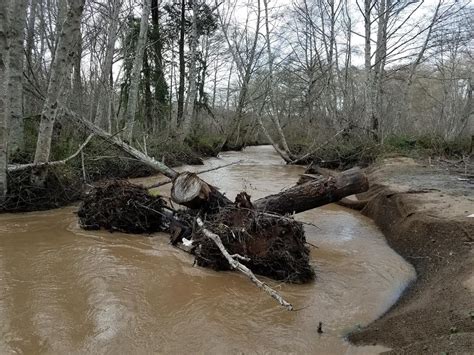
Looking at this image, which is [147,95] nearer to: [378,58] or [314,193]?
[378,58]

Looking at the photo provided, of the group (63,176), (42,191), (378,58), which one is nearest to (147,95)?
(378,58)

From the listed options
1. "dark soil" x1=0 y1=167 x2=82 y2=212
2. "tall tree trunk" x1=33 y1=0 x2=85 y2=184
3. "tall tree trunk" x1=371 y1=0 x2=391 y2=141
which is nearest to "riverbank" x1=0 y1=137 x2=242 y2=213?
"dark soil" x1=0 y1=167 x2=82 y2=212

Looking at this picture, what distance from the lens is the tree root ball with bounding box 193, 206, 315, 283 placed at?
4629 millimetres

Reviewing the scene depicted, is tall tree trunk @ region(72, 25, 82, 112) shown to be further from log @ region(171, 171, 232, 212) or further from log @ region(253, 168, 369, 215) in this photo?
log @ region(253, 168, 369, 215)

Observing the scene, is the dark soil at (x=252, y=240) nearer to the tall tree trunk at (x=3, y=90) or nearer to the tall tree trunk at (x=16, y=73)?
the tall tree trunk at (x=3, y=90)

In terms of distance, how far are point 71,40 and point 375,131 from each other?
10.7 meters

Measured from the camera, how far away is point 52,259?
15.3 ft

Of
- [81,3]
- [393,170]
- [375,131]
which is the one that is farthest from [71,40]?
[375,131]

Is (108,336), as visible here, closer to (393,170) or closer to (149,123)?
(393,170)

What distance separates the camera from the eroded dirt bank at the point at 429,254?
302cm

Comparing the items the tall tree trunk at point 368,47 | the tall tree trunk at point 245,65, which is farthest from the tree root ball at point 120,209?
the tall tree trunk at point 245,65

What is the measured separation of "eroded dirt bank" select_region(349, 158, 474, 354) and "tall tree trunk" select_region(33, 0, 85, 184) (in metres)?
5.76

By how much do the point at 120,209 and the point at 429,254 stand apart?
4.26m

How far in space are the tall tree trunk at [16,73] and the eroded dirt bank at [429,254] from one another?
7.04 meters
